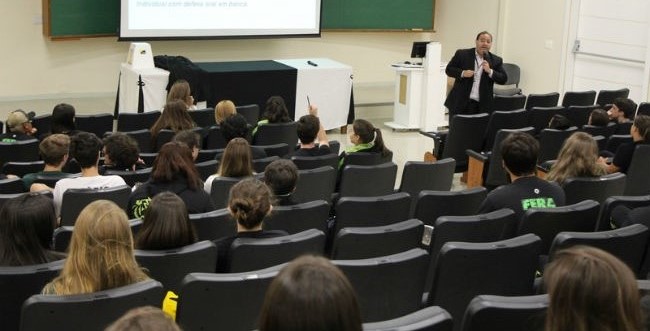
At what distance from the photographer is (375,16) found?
14664 mm

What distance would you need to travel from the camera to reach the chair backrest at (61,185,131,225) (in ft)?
16.1

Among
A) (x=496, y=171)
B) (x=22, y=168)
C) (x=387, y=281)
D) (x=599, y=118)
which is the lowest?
(x=496, y=171)

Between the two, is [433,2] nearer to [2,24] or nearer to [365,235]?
[2,24]

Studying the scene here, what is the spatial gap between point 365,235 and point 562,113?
512 centimetres

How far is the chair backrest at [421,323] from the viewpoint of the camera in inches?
107

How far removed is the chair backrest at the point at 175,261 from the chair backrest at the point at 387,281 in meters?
0.57

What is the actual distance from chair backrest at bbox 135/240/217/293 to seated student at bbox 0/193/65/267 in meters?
0.38

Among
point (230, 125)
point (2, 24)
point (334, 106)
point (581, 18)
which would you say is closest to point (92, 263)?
point (230, 125)

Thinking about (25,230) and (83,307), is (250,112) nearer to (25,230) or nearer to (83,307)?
(25,230)

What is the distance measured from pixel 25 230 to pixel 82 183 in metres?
1.69

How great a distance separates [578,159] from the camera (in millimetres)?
5629

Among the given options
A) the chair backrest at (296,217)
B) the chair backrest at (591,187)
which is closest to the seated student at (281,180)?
the chair backrest at (296,217)

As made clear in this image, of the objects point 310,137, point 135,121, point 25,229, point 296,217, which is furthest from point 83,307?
point 135,121

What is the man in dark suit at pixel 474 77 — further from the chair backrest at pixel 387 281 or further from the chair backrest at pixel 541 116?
the chair backrest at pixel 387 281
